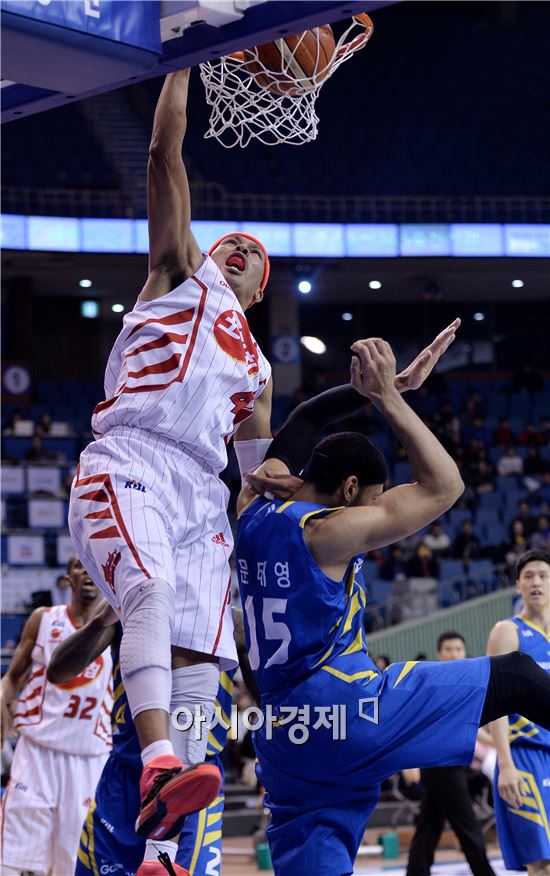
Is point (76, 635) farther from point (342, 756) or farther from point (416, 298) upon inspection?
point (416, 298)

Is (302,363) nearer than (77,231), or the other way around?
(77,231)

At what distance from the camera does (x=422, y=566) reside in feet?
59.5

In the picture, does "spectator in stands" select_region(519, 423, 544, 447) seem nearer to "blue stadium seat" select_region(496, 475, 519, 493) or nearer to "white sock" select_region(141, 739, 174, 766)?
"blue stadium seat" select_region(496, 475, 519, 493)

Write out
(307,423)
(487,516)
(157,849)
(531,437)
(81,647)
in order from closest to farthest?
(157,849) < (307,423) < (81,647) < (487,516) < (531,437)

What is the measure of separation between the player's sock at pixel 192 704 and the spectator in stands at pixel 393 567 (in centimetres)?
1427

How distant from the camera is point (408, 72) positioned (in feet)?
81.2

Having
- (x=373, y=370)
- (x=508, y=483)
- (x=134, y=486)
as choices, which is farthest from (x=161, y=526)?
(x=508, y=483)

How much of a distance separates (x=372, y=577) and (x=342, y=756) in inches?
567

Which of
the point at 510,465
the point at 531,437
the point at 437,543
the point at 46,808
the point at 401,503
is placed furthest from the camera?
the point at 531,437

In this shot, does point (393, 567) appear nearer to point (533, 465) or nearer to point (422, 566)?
point (422, 566)

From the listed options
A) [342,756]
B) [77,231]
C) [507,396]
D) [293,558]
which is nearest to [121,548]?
[293,558]

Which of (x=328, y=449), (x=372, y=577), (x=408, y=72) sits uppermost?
(x=408, y=72)

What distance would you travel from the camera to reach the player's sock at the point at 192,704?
4078mm

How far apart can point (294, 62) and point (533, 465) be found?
16.9 m
